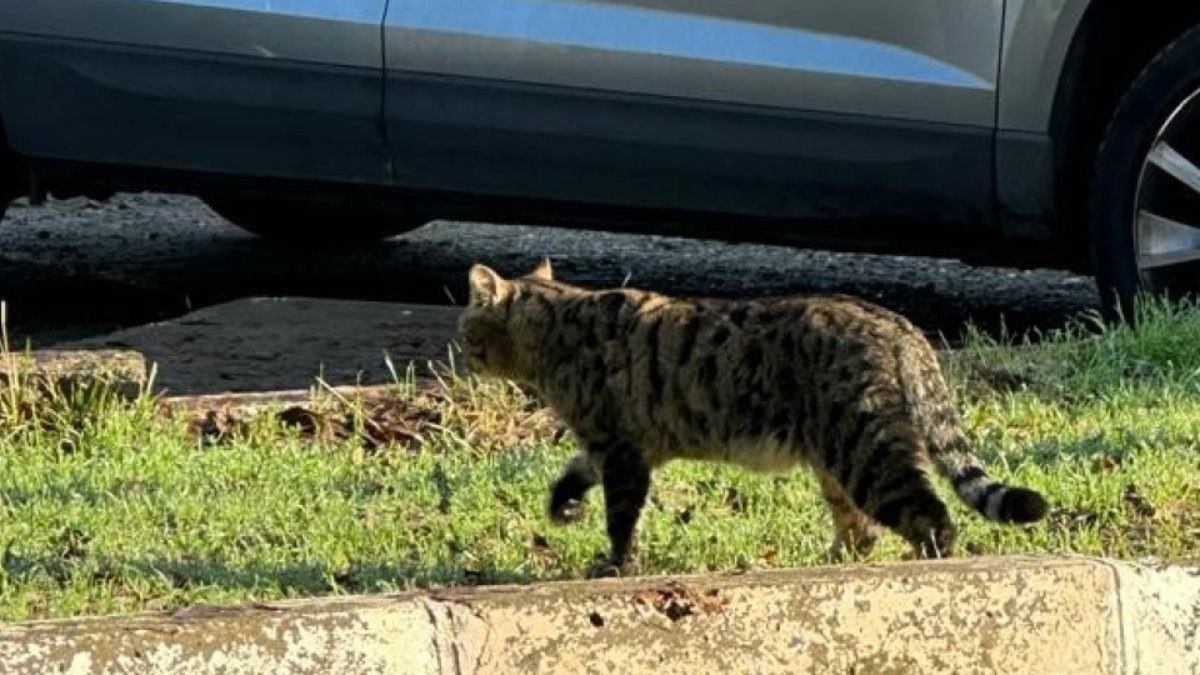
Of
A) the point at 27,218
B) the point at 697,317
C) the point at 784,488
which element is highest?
the point at 697,317

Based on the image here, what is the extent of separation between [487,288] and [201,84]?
6.83ft

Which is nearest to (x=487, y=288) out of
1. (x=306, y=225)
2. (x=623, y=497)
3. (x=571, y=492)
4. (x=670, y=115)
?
(x=571, y=492)

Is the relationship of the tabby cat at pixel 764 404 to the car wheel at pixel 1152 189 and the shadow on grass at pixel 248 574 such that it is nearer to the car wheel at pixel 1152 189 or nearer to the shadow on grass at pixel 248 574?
the shadow on grass at pixel 248 574

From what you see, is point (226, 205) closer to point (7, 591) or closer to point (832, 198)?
point (832, 198)

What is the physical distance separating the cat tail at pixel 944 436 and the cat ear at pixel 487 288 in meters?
1.30

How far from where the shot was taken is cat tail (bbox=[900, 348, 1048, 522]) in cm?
530

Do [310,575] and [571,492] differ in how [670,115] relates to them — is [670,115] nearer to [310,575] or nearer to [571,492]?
[571,492]

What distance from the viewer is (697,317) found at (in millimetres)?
5828

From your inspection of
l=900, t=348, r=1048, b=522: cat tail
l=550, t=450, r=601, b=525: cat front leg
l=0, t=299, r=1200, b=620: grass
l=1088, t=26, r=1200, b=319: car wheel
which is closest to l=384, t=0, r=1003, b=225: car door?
l=1088, t=26, r=1200, b=319: car wheel

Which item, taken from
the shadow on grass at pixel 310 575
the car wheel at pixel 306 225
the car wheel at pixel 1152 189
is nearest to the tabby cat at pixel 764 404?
the shadow on grass at pixel 310 575

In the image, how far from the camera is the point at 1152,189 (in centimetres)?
759

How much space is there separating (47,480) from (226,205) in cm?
431

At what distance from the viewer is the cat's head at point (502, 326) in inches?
247

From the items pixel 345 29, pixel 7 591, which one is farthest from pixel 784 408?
pixel 345 29
